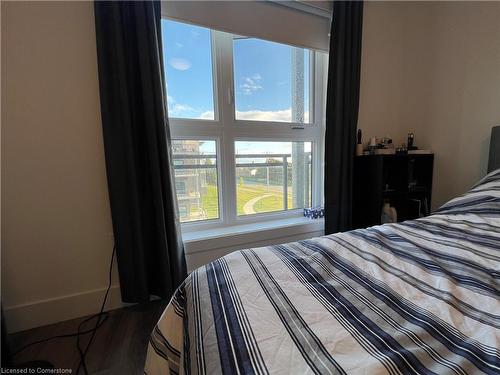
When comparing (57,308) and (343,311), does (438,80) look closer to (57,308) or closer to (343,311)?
(343,311)

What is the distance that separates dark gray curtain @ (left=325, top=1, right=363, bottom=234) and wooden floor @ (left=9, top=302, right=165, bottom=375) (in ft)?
5.35

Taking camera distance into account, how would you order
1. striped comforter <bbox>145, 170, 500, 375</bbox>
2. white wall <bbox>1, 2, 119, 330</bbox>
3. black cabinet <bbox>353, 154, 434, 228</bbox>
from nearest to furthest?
striped comforter <bbox>145, 170, 500, 375</bbox>
white wall <bbox>1, 2, 119, 330</bbox>
black cabinet <bbox>353, 154, 434, 228</bbox>

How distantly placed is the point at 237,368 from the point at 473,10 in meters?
2.92

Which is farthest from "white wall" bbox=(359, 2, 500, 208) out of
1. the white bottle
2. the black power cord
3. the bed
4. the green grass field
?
the black power cord

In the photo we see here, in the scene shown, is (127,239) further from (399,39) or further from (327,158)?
(399,39)

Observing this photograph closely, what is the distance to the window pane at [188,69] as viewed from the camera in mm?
1727

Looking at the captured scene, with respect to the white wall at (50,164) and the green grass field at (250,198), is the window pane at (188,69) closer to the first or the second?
the white wall at (50,164)

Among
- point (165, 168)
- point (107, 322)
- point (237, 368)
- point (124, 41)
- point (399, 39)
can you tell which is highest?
point (399, 39)

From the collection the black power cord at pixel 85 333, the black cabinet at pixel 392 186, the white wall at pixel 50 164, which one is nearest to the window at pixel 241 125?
the black cabinet at pixel 392 186

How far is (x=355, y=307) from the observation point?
0.59m

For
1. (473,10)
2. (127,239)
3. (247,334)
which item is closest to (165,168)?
(127,239)

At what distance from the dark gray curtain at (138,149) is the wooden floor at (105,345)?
5.7 inches

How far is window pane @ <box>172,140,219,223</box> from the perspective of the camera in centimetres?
185

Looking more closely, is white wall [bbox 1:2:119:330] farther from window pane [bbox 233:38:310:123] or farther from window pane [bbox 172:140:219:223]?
window pane [bbox 233:38:310:123]
